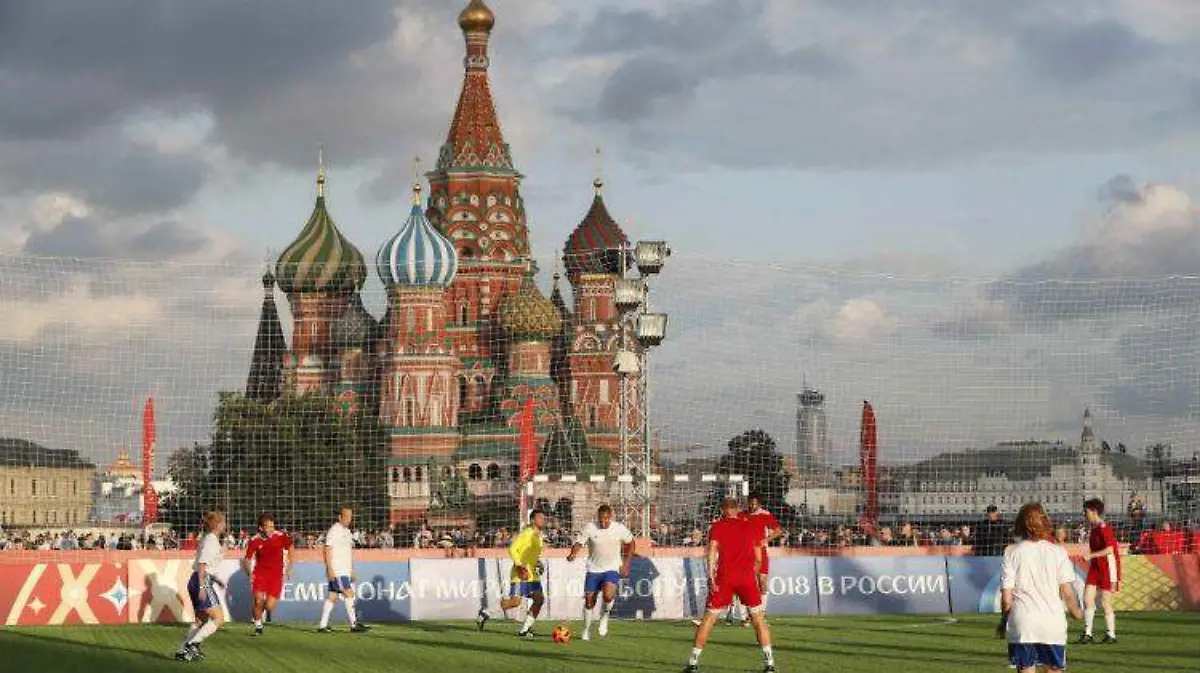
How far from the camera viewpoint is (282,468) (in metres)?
71.8

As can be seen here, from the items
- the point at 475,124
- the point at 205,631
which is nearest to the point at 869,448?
the point at 205,631

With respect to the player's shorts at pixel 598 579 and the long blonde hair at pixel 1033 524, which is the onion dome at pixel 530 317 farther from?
the long blonde hair at pixel 1033 524

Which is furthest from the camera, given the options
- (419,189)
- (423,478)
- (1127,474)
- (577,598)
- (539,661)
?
(419,189)

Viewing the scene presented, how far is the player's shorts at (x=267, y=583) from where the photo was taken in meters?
25.8

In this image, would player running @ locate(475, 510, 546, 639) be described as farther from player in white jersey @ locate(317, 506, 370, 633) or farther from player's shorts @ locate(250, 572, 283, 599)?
player's shorts @ locate(250, 572, 283, 599)

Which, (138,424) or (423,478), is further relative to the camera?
(423,478)

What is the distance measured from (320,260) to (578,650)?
9873 cm

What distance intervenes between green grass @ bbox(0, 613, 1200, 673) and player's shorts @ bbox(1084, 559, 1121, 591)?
2.37 feet

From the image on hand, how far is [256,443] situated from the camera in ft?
237

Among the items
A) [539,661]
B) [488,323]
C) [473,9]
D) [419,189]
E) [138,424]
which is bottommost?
[539,661]

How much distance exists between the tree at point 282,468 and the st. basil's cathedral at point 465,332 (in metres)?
11.9

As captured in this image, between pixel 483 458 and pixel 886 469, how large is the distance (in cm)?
5806

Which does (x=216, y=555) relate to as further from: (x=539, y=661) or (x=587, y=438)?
(x=587, y=438)

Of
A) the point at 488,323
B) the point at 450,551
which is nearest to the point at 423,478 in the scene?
the point at 488,323
